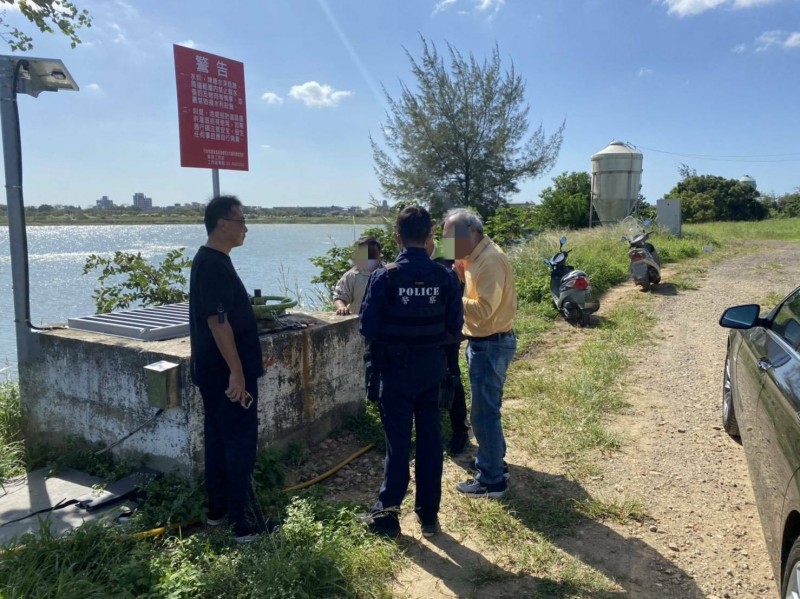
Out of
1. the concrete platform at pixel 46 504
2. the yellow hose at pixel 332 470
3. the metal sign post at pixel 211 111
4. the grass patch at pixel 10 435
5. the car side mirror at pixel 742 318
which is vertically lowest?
the yellow hose at pixel 332 470

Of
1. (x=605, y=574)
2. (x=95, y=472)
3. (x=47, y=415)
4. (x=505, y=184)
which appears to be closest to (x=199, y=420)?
(x=95, y=472)

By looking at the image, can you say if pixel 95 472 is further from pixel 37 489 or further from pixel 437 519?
pixel 437 519

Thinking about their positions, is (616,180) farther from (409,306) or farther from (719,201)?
(719,201)

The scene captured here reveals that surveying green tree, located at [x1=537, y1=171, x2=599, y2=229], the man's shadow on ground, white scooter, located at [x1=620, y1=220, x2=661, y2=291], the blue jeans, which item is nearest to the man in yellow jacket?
the blue jeans

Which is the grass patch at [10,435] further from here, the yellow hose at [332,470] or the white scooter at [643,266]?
the white scooter at [643,266]

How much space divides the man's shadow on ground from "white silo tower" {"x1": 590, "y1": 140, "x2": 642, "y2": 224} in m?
18.8

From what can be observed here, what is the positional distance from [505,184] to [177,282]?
638 inches

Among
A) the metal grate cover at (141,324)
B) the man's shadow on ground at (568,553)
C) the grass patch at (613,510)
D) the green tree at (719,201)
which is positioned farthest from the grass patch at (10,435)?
the green tree at (719,201)

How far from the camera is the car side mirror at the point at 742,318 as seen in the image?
3395mm

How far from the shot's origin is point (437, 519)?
3369 mm

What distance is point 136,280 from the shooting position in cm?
671

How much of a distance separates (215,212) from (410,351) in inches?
50.3

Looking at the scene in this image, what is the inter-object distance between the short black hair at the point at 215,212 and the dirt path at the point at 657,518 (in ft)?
6.70

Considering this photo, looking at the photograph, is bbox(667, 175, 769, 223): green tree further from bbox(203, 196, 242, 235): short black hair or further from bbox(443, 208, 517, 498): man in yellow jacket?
bbox(203, 196, 242, 235): short black hair
